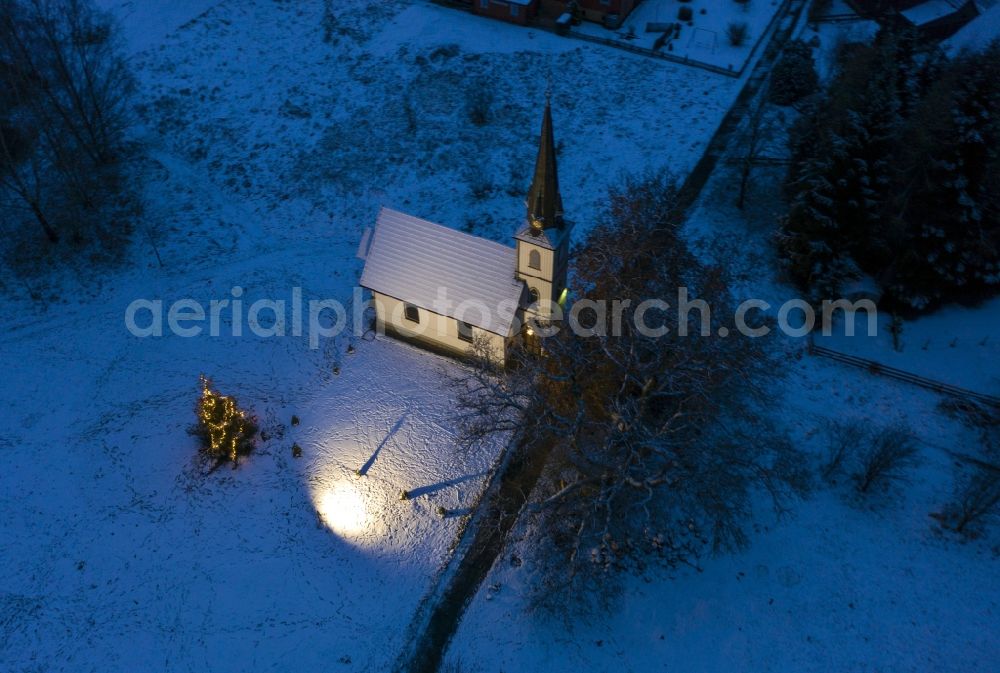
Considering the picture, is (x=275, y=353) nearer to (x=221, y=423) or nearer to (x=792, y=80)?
(x=221, y=423)

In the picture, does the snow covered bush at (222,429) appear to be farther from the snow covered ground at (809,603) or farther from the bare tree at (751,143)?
the bare tree at (751,143)

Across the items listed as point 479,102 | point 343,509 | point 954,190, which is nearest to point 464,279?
point 343,509

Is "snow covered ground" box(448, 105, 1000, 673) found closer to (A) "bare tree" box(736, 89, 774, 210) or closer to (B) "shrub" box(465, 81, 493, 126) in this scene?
(A) "bare tree" box(736, 89, 774, 210)

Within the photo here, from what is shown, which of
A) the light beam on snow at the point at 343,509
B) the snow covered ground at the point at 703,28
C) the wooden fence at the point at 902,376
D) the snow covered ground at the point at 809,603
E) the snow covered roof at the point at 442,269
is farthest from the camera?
the snow covered ground at the point at 703,28

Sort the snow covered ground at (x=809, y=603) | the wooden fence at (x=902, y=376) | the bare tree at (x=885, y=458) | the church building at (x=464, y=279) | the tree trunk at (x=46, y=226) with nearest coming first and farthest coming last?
the snow covered ground at (x=809, y=603) → the bare tree at (x=885, y=458) → the church building at (x=464, y=279) → the wooden fence at (x=902, y=376) → the tree trunk at (x=46, y=226)

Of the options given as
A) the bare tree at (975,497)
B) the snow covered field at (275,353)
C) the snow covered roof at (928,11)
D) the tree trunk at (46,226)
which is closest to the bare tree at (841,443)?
the bare tree at (975,497)
